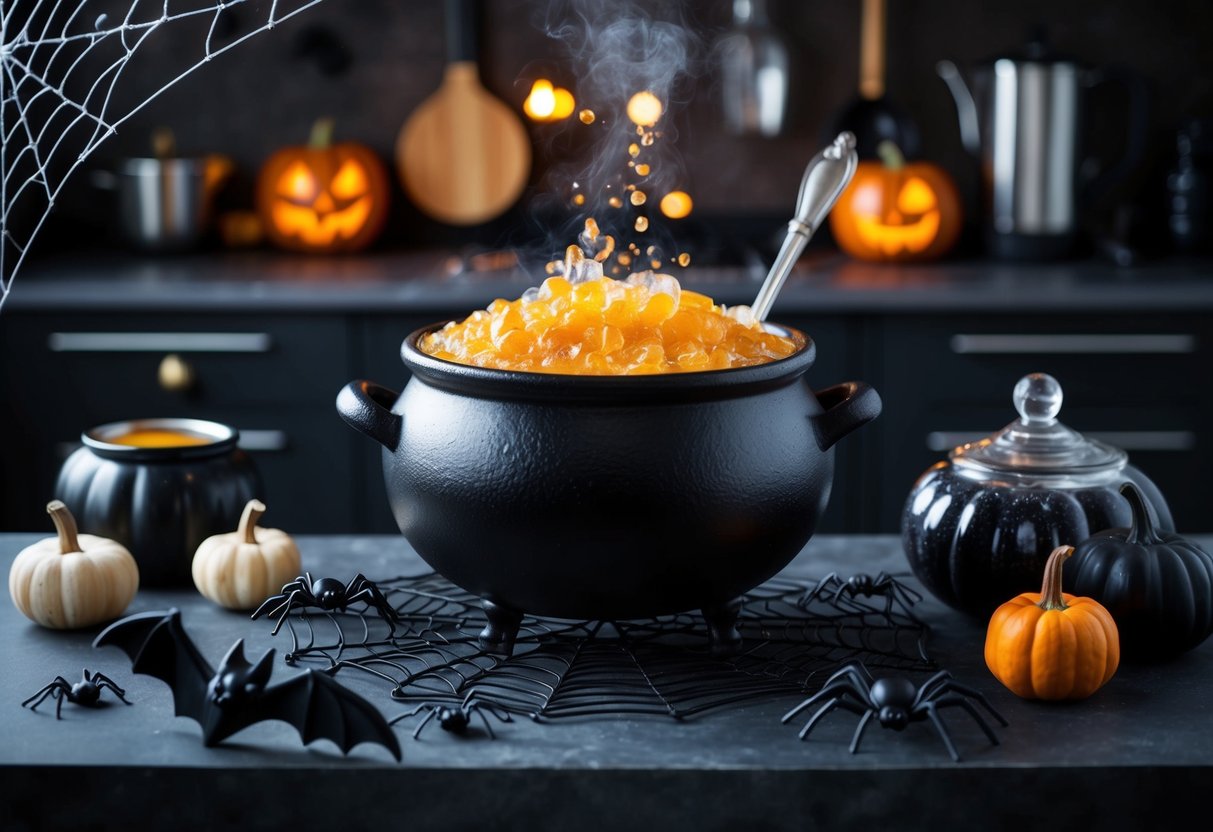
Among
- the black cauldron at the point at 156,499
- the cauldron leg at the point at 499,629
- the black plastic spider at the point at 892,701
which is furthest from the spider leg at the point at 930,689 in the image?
the black cauldron at the point at 156,499

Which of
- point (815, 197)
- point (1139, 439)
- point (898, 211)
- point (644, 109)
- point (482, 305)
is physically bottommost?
point (1139, 439)

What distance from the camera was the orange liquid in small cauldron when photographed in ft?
4.73

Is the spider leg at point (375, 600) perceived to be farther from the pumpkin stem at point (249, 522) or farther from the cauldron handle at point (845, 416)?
the cauldron handle at point (845, 416)

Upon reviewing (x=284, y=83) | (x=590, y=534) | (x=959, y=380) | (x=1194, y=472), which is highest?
(x=284, y=83)

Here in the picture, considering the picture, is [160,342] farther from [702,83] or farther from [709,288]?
[702,83]

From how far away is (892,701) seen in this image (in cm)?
99

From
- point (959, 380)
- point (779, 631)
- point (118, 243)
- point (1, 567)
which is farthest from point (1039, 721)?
point (118, 243)

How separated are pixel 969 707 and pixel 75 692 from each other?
24.9 inches

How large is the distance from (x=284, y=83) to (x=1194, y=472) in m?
2.20

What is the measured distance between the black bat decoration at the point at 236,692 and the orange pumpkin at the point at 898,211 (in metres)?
2.33

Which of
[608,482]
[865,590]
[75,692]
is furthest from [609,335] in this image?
[75,692]

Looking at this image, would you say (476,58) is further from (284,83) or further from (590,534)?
(590,534)

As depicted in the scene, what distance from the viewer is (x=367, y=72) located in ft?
11.4

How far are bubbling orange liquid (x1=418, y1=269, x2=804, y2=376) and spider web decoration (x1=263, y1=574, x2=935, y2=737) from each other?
233 millimetres
